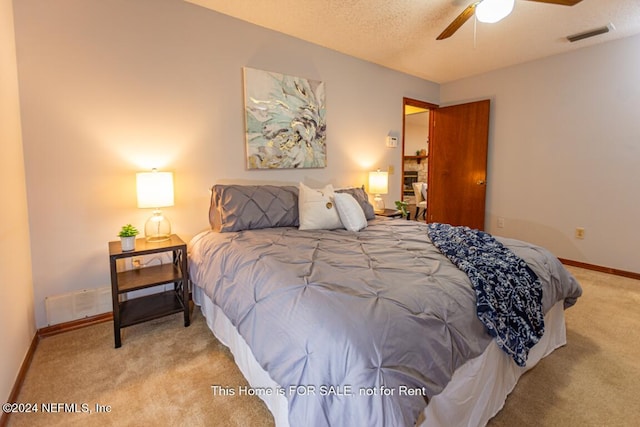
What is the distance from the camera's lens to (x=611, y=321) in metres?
2.43

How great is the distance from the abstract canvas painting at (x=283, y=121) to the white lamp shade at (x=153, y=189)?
0.86 metres

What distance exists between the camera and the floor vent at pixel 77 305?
225cm

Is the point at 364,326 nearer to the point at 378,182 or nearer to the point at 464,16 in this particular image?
the point at 464,16

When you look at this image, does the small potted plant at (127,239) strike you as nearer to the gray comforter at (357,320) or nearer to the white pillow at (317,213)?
the gray comforter at (357,320)

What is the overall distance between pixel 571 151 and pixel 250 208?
3749mm

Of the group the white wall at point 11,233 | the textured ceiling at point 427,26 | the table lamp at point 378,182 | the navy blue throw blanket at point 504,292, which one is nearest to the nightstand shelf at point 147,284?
the white wall at point 11,233

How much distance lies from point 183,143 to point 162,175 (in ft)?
1.51

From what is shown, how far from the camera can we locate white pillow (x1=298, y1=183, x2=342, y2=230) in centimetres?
260

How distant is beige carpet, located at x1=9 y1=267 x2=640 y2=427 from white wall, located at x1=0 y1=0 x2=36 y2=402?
0.20m

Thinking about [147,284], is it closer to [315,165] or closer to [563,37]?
[315,165]

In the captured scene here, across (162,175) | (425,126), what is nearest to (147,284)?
(162,175)

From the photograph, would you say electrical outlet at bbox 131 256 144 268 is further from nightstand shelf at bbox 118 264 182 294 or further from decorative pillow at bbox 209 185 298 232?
decorative pillow at bbox 209 185 298 232

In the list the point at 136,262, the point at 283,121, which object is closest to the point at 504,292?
the point at 283,121

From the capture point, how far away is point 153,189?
2.32 meters
